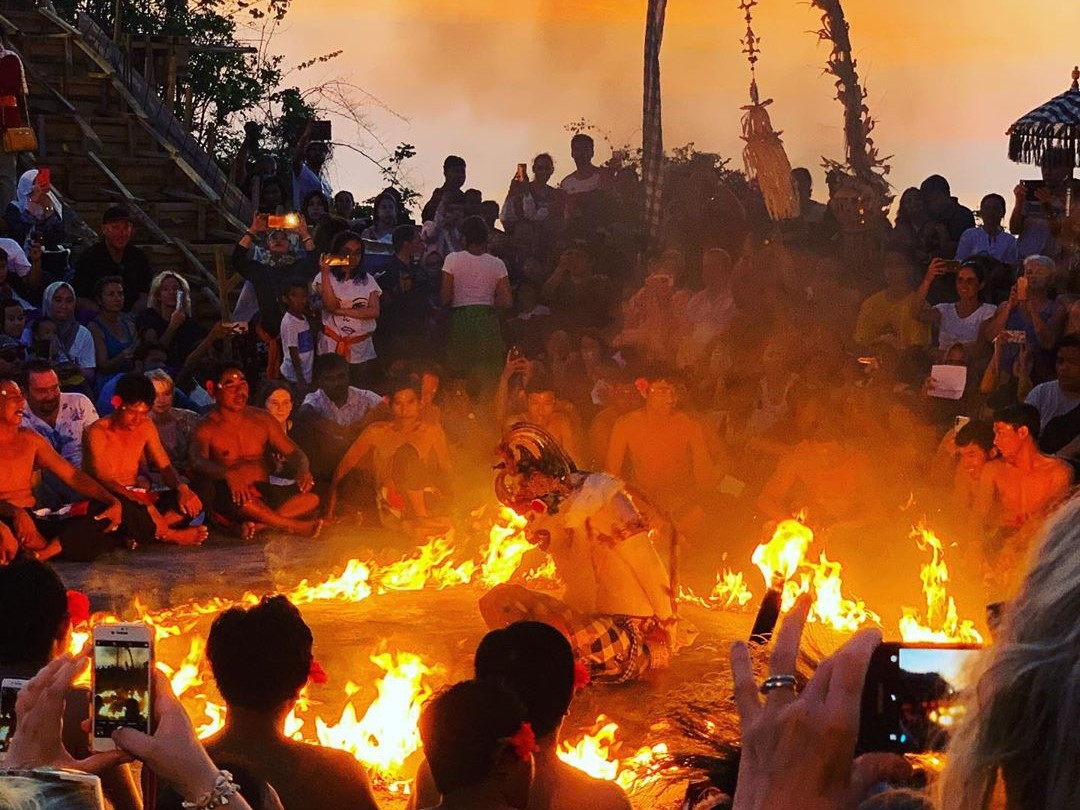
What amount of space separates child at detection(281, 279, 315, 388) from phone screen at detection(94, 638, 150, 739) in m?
8.75

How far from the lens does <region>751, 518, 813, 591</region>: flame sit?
8367mm

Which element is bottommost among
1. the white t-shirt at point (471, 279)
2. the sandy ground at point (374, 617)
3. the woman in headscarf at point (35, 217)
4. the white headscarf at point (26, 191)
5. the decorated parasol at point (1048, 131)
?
the sandy ground at point (374, 617)

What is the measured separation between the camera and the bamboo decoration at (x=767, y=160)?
1255 cm

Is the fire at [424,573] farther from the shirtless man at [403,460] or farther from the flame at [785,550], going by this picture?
the flame at [785,550]

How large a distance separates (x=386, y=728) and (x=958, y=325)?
5.80m

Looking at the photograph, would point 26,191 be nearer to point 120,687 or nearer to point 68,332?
point 68,332

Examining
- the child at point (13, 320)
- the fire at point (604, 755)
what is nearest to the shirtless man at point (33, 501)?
the child at point (13, 320)

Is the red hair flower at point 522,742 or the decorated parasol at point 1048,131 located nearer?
the red hair flower at point 522,742

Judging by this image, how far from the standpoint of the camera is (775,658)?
5.98 ft

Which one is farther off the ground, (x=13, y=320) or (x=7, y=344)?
(x=13, y=320)

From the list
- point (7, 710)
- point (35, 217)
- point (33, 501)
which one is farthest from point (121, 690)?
point (35, 217)

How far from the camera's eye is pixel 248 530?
34.1 feet

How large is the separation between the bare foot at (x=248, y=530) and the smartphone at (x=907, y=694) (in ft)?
29.1

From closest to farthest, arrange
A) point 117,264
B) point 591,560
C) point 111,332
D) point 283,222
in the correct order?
point 591,560, point 111,332, point 117,264, point 283,222
